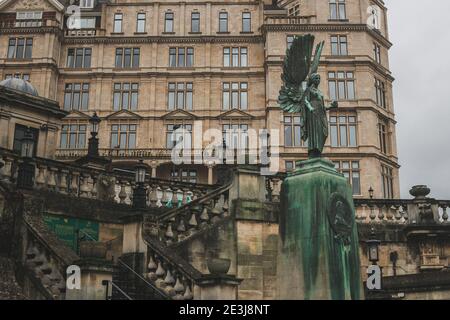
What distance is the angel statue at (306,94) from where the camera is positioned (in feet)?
45.9

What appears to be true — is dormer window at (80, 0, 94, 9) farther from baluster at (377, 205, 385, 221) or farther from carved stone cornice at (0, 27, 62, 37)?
baluster at (377, 205, 385, 221)

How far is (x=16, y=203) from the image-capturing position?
14547mm

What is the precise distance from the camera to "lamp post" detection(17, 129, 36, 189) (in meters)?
15.4

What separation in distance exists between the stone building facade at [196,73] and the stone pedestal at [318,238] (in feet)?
112

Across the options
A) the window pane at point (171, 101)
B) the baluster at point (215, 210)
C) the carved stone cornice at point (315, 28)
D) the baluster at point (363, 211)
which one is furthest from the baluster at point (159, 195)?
the carved stone cornice at point (315, 28)

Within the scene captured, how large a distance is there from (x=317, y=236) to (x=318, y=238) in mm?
47

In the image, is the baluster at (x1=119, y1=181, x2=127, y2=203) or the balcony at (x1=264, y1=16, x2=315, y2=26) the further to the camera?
the balcony at (x1=264, y1=16, x2=315, y2=26)

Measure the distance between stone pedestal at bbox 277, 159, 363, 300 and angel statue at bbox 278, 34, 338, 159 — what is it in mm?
867

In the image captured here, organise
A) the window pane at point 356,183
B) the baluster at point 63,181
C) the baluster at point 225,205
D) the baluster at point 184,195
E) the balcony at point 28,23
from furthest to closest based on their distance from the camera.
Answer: the balcony at point 28,23 → the window pane at point 356,183 → the baluster at point 184,195 → the baluster at point 225,205 → the baluster at point 63,181

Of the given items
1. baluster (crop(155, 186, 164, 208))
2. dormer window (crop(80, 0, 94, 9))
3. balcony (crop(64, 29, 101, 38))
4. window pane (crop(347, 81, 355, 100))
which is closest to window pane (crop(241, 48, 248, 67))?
Result: window pane (crop(347, 81, 355, 100))

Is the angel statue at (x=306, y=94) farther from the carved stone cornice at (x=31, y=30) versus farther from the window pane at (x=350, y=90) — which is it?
the carved stone cornice at (x=31, y=30)

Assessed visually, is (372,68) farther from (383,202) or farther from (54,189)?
(54,189)
